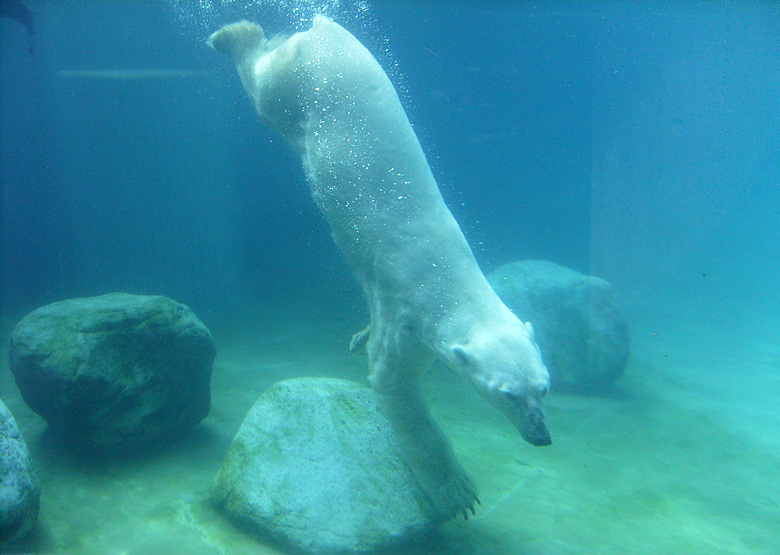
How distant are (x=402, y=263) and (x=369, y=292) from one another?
0.55 m

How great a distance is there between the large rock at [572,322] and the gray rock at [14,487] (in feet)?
20.6

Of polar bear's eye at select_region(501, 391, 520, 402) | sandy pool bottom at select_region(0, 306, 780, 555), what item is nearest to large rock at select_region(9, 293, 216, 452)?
sandy pool bottom at select_region(0, 306, 780, 555)

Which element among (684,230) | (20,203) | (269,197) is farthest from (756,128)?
(20,203)

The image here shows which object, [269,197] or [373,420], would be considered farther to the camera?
[269,197]

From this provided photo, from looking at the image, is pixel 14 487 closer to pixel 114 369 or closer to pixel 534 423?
pixel 114 369

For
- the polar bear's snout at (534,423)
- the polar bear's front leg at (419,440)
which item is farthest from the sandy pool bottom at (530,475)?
the polar bear's snout at (534,423)

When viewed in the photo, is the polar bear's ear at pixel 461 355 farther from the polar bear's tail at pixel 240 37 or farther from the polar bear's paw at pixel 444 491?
the polar bear's tail at pixel 240 37

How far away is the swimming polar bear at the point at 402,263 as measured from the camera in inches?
104

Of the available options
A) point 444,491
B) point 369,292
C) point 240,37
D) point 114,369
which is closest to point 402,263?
point 369,292

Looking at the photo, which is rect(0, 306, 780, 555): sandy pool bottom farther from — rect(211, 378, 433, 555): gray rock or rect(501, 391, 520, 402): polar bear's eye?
rect(501, 391, 520, 402): polar bear's eye

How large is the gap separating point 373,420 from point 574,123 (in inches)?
681

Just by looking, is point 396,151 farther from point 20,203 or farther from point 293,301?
point 20,203

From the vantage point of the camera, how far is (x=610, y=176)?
19.7 meters

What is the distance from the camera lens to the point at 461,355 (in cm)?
268
